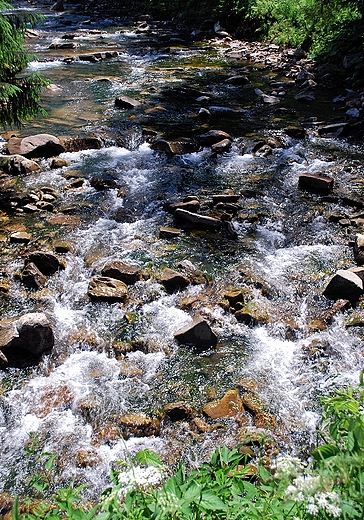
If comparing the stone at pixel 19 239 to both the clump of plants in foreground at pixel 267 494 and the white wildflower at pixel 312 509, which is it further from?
the white wildflower at pixel 312 509

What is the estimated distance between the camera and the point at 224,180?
7.58 metres

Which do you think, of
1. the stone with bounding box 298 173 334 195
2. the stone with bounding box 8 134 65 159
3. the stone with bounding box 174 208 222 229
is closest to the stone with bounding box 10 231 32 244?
the stone with bounding box 174 208 222 229

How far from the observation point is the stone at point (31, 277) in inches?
190

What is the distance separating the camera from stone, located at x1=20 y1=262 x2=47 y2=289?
4.83 metres

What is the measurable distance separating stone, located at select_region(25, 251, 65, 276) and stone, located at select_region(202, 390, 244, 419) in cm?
294

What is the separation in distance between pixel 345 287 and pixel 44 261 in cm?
408

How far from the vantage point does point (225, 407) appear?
3.46 meters

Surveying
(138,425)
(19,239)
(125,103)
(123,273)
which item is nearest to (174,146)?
(125,103)

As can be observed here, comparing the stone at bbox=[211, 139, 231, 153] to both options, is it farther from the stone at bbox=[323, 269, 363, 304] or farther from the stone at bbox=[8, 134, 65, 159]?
the stone at bbox=[323, 269, 363, 304]

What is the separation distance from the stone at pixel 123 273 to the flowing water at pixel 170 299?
5.2 inches

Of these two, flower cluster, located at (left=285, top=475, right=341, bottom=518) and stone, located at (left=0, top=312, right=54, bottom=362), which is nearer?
flower cluster, located at (left=285, top=475, right=341, bottom=518)

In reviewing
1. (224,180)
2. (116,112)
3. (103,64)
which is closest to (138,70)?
(103,64)

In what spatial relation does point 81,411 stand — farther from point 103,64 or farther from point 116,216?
point 103,64

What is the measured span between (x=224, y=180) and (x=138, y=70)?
1003cm
